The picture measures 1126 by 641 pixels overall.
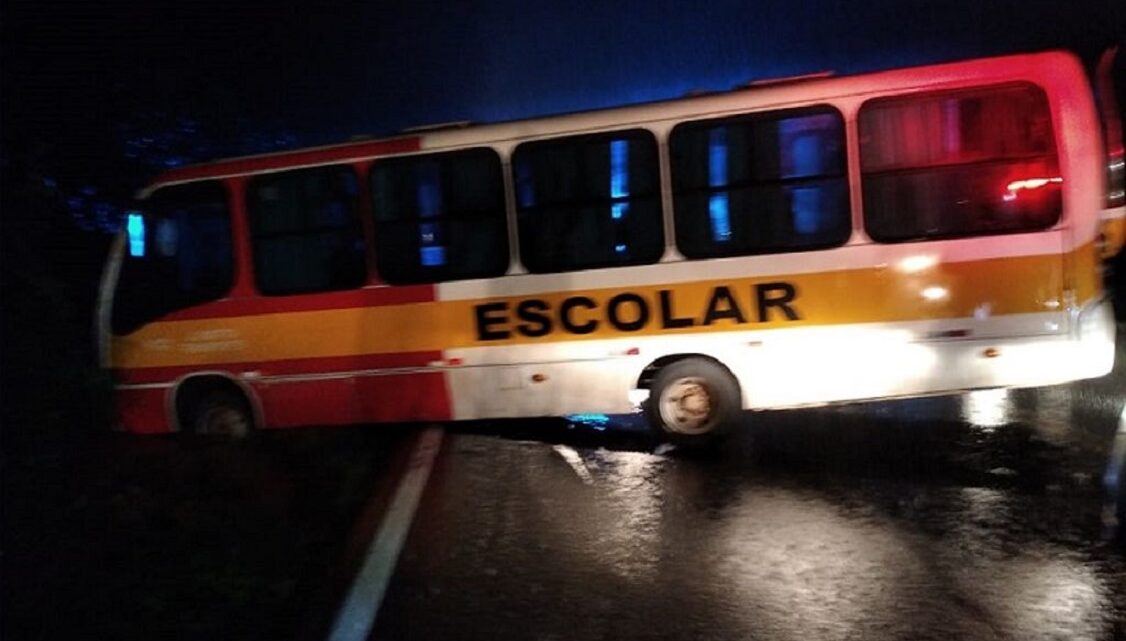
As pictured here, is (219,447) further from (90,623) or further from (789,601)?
(789,601)

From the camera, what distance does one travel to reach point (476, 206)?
29.8ft

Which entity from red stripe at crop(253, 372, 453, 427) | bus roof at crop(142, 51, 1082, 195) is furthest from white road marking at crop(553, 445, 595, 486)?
bus roof at crop(142, 51, 1082, 195)

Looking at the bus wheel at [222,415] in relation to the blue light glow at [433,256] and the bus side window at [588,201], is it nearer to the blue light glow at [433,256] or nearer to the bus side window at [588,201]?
the blue light glow at [433,256]

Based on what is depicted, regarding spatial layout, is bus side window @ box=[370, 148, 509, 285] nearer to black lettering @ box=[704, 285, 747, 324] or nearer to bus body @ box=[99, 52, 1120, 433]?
bus body @ box=[99, 52, 1120, 433]

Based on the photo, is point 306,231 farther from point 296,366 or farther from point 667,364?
point 667,364

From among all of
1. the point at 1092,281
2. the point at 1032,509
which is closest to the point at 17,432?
the point at 1032,509

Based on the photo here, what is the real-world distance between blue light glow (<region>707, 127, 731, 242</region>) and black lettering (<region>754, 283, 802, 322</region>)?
0.50 meters

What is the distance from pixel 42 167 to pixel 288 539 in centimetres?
421

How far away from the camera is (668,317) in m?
8.73

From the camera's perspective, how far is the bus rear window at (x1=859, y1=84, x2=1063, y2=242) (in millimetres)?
7910

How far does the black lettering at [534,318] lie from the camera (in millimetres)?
8984

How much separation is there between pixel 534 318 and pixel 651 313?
3.32ft

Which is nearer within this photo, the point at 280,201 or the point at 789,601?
the point at 789,601

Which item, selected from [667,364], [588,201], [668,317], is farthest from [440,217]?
[667,364]
